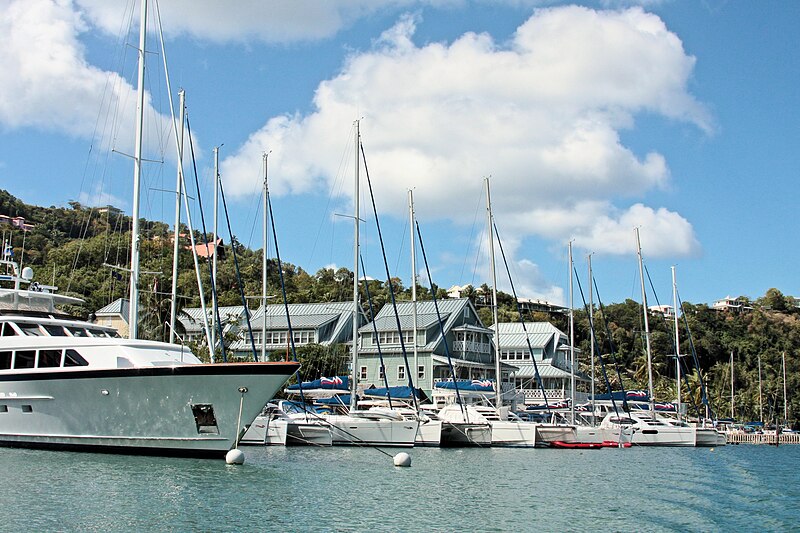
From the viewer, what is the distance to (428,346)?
67500 millimetres

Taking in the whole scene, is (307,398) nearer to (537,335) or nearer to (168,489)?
(168,489)

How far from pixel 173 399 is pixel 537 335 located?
59147 millimetres

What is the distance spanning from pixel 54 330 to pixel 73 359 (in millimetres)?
2830

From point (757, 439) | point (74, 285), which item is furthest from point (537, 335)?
point (74, 285)

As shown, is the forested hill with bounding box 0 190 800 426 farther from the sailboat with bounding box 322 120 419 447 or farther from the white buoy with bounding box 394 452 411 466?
the white buoy with bounding box 394 452 411 466

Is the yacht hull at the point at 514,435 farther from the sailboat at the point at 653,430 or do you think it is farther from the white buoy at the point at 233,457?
the white buoy at the point at 233,457

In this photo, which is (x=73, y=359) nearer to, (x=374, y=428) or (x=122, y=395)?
(x=122, y=395)

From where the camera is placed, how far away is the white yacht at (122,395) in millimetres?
24203

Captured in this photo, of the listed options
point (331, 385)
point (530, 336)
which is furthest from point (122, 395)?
point (530, 336)

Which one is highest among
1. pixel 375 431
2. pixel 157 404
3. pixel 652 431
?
pixel 157 404

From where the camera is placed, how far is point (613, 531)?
17.4 meters

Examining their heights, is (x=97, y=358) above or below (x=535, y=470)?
above

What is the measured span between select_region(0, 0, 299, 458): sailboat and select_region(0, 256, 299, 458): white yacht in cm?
3

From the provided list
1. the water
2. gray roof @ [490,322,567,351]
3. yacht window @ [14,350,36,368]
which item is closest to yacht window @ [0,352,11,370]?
yacht window @ [14,350,36,368]
